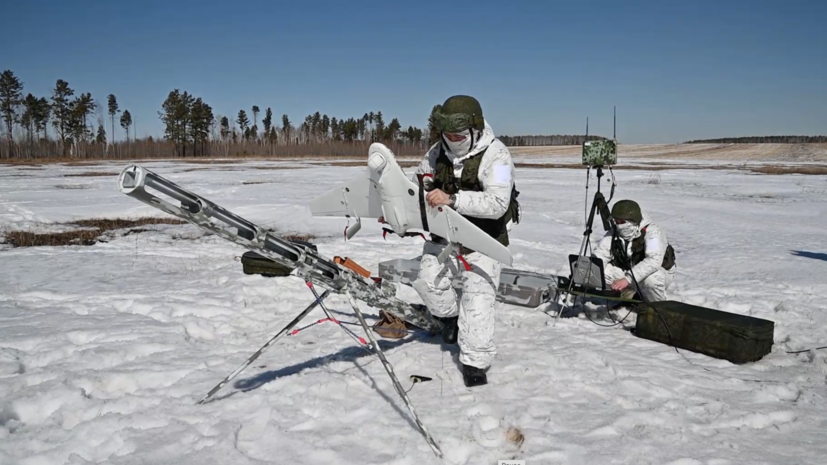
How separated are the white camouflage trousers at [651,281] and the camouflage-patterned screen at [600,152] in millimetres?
1395

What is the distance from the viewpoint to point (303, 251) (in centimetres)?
398

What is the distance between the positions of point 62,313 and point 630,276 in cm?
705

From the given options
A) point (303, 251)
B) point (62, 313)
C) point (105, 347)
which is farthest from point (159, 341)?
point (303, 251)

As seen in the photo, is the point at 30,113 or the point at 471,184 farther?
the point at 30,113

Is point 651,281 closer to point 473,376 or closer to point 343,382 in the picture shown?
point 473,376

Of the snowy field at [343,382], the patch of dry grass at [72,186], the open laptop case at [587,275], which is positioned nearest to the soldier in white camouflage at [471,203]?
the snowy field at [343,382]

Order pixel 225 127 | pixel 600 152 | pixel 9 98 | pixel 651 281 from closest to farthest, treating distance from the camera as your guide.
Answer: pixel 600 152 < pixel 651 281 < pixel 9 98 < pixel 225 127

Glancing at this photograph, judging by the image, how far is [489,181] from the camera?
4.59 m

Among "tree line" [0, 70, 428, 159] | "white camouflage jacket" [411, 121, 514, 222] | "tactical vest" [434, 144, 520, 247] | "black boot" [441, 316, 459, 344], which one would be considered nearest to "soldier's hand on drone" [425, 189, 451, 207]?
"white camouflage jacket" [411, 121, 514, 222]

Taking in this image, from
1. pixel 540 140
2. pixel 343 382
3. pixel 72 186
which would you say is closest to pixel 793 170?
pixel 343 382

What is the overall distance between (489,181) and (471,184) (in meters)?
0.22

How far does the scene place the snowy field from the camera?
361cm

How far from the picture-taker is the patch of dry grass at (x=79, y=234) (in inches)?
440

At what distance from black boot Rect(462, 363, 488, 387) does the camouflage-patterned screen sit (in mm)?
3157
